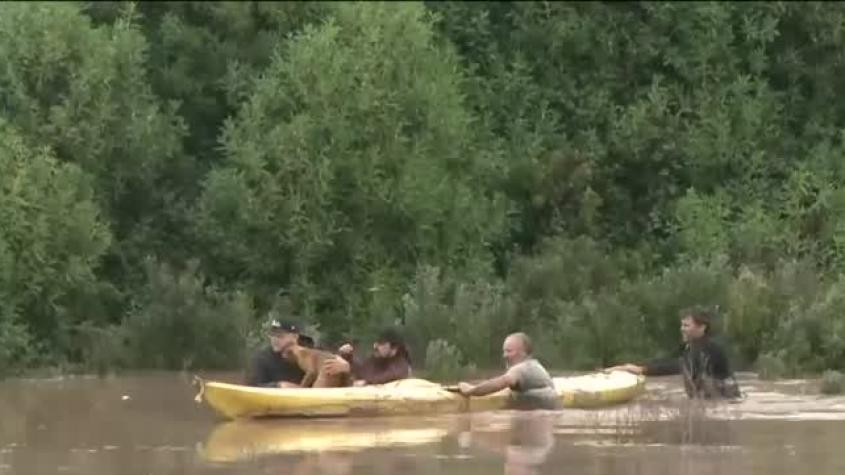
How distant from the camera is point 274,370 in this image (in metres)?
19.3

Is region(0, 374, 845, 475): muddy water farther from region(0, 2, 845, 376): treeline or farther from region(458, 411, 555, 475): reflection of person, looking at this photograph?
region(0, 2, 845, 376): treeline

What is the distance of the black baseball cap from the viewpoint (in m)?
19.1

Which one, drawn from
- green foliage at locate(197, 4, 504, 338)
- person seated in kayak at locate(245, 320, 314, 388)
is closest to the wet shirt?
person seated in kayak at locate(245, 320, 314, 388)

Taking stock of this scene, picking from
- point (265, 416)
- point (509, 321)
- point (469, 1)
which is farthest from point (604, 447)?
point (469, 1)

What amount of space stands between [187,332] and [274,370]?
6839mm

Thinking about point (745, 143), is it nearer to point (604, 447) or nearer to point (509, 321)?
point (509, 321)

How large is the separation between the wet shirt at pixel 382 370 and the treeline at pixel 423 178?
383 centimetres

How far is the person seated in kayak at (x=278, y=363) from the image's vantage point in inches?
752

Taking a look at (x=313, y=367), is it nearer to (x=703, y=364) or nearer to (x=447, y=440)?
(x=447, y=440)

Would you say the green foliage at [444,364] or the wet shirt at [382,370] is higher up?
the green foliage at [444,364]

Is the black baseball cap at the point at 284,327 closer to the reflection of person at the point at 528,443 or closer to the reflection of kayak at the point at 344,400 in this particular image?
the reflection of kayak at the point at 344,400

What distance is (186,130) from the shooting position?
30.3 m

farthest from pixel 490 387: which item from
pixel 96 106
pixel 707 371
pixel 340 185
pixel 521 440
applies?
pixel 96 106

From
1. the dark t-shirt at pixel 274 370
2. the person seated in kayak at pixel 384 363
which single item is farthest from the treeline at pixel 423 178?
the dark t-shirt at pixel 274 370
